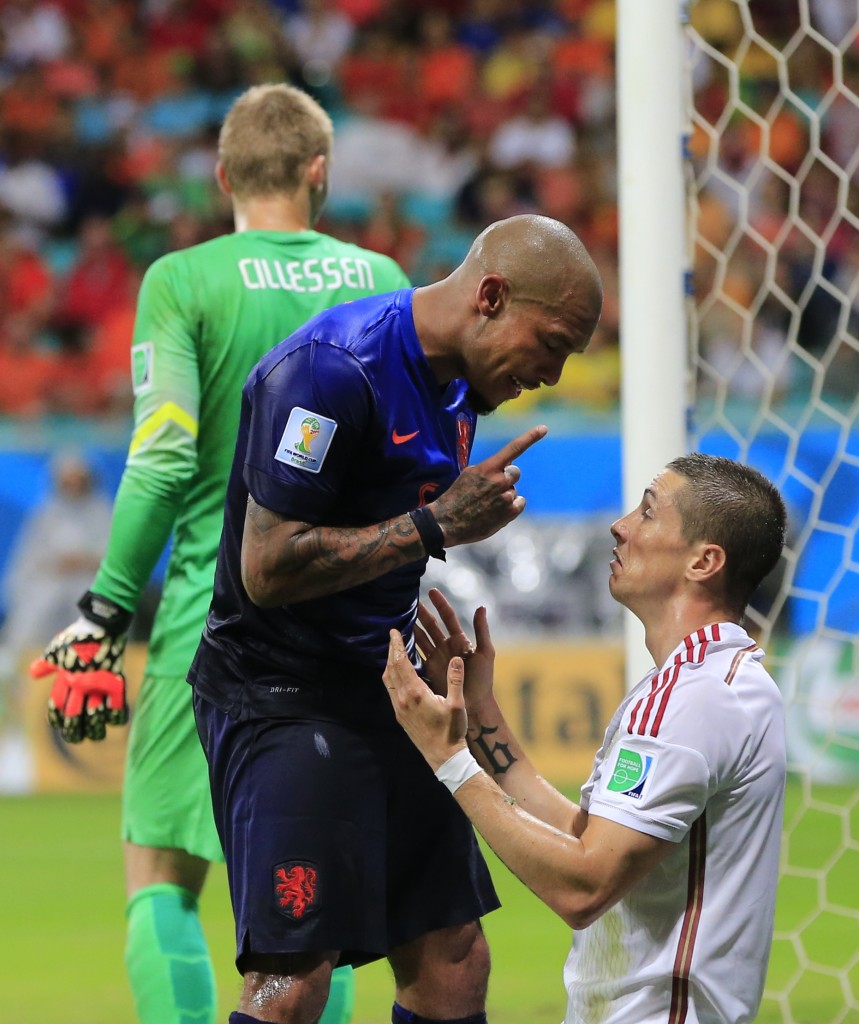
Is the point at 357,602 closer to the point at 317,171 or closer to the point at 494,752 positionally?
the point at 494,752

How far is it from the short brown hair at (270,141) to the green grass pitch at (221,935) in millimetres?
2286

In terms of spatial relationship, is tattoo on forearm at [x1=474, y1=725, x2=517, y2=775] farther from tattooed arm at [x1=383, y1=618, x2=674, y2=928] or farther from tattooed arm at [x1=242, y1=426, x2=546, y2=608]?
tattooed arm at [x1=242, y1=426, x2=546, y2=608]

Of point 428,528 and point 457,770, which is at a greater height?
point 428,528

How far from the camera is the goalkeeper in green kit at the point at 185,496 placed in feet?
11.4

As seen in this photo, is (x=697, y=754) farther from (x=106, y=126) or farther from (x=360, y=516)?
(x=106, y=126)

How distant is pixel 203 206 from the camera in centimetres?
1130

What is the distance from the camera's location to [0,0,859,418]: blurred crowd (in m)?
9.94

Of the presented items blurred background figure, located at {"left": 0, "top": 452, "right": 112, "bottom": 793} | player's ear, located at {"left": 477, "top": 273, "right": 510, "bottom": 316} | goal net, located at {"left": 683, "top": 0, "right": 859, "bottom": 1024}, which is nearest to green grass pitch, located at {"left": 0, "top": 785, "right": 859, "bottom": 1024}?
goal net, located at {"left": 683, "top": 0, "right": 859, "bottom": 1024}

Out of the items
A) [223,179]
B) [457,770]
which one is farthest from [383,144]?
[457,770]

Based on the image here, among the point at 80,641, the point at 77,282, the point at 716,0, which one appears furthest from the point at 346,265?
the point at 716,0

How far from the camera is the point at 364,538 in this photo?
2.58 meters

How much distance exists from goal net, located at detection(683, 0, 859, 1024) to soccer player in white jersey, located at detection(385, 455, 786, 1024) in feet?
5.26

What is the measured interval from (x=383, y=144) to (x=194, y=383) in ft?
27.9

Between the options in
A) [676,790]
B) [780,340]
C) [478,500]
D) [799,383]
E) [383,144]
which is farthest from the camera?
[383,144]
